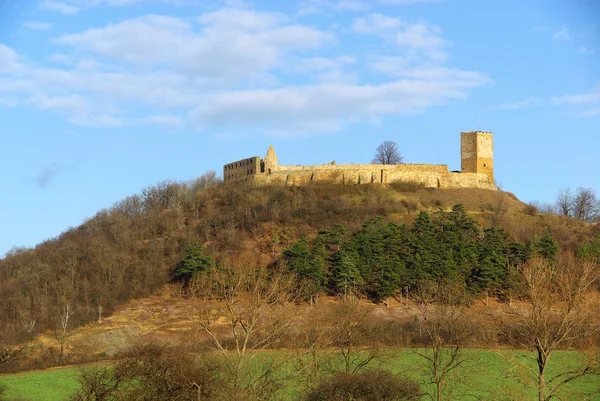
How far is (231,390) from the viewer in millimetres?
31156

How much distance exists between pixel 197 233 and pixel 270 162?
11.8m

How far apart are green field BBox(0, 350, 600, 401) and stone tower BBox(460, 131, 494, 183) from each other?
4215 centimetres

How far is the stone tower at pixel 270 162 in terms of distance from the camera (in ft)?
284

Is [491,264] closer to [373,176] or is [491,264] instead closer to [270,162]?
[373,176]

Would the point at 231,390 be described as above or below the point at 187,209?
below

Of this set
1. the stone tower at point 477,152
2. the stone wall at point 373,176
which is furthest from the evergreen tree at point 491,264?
the stone tower at point 477,152

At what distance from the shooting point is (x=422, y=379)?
40.3 metres

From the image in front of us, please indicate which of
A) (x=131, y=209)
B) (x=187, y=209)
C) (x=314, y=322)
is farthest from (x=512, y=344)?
(x=131, y=209)

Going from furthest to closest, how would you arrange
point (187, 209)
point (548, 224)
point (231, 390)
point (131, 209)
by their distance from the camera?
point (131, 209) < point (187, 209) < point (548, 224) < point (231, 390)

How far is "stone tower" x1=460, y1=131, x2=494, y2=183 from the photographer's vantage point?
3413 inches

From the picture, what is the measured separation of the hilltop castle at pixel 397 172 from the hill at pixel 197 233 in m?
1.37

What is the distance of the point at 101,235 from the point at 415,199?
31.1m

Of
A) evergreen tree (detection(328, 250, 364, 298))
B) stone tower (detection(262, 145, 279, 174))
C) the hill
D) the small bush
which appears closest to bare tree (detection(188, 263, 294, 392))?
Answer: the small bush

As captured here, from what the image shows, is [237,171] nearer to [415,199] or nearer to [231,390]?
[415,199]
